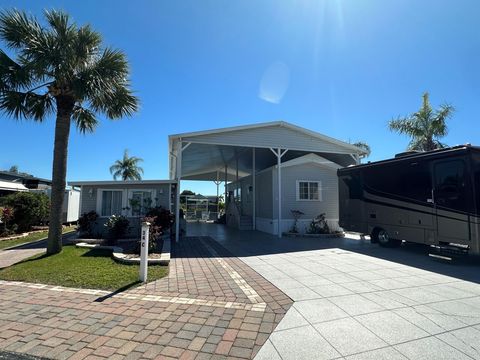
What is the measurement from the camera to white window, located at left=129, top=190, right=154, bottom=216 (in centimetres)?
1299

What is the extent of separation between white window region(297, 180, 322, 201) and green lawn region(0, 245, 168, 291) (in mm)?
9316

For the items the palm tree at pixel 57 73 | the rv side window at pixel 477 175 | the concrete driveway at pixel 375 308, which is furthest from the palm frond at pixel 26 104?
the rv side window at pixel 477 175

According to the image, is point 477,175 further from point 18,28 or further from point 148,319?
point 18,28

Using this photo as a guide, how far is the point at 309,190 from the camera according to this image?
15039 mm

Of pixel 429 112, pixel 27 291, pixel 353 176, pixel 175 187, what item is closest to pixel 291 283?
pixel 27 291

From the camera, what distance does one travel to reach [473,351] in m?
3.11

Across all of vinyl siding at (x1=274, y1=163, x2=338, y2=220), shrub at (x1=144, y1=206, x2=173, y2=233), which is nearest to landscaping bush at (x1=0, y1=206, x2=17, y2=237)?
shrub at (x1=144, y1=206, x2=173, y2=233)

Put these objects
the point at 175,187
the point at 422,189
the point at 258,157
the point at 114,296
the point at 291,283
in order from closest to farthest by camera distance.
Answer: the point at 114,296, the point at 291,283, the point at 422,189, the point at 175,187, the point at 258,157

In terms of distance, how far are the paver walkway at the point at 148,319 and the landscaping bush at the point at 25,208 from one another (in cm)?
987

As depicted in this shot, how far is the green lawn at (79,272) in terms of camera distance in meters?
5.85

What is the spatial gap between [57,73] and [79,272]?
5.45 meters

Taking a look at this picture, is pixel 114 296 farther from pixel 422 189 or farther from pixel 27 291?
pixel 422 189

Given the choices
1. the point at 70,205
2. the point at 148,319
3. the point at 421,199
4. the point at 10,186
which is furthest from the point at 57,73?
the point at 10,186

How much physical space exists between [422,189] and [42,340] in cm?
939
